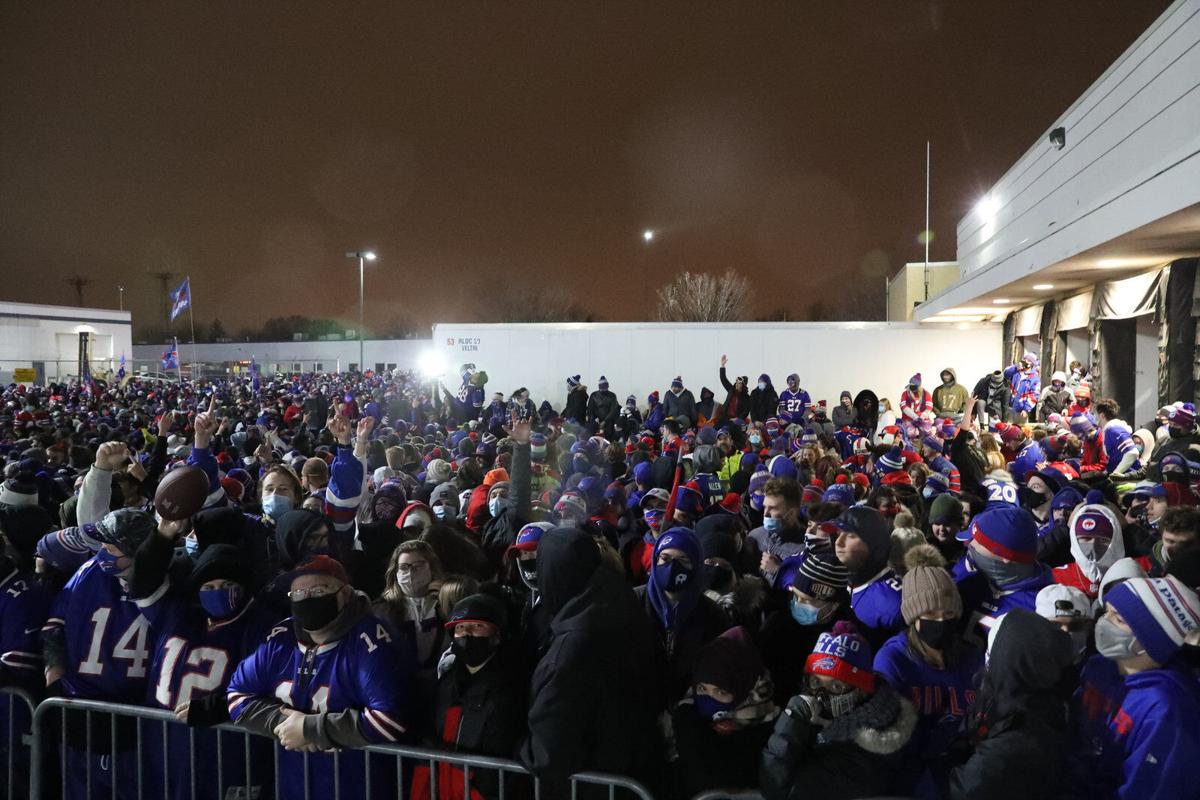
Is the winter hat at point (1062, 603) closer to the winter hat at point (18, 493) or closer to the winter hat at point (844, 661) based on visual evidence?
the winter hat at point (844, 661)

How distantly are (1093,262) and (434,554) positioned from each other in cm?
1044

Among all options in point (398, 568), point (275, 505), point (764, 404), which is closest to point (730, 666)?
point (398, 568)

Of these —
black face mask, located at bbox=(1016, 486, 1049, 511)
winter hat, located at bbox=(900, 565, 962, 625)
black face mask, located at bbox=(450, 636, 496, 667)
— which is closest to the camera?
winter hat, located at bbox=(900, 565, 962, 625)

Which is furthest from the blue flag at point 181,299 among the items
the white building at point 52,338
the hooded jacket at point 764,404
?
the hooded jacket at point 764,404

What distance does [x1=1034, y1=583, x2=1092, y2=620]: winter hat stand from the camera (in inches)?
126

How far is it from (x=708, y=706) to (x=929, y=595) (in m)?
0.98

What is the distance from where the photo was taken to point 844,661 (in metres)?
2.62

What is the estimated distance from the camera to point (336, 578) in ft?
10.9

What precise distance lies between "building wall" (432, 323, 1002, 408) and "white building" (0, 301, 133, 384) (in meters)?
34.8

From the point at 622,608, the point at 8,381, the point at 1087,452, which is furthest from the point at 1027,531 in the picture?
the point at 8,381

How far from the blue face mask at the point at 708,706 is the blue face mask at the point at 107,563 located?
2.88m

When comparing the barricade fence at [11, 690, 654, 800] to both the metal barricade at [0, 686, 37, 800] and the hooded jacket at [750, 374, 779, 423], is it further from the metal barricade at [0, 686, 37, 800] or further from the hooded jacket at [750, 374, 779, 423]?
the hooded jacket at [750, 374, 779, 423]

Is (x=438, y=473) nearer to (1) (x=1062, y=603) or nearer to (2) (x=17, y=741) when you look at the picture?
(2) (x=17, y=741)

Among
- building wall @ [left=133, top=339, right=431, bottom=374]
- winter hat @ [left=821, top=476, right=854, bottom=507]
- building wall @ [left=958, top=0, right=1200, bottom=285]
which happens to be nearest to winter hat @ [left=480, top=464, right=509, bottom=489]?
winter hat @ [left=821, top=476, right=854, bottom=507]
